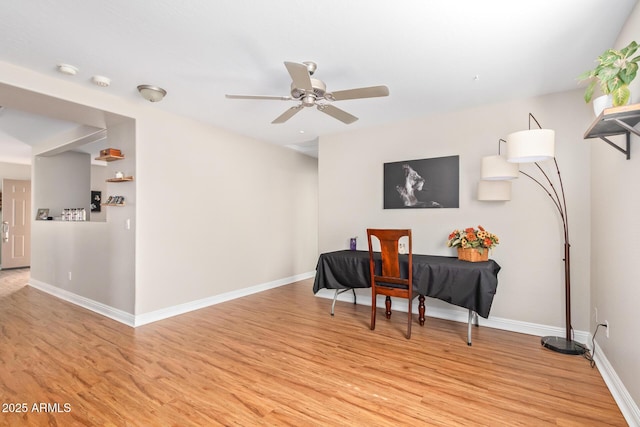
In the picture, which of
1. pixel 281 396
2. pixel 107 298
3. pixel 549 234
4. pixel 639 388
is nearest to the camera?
pixel 639 388

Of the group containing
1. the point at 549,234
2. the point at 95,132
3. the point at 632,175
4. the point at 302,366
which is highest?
the point at 95,132

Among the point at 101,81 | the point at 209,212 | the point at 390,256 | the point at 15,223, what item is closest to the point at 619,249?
the point at 390,256

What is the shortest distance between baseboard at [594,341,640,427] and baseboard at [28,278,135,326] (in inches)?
166

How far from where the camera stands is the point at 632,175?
1.86 meters

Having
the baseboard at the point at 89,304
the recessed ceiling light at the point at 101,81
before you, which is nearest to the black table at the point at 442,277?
the baseboard at the point at 89,304

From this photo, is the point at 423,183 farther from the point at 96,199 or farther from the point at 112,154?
the point at 96,199

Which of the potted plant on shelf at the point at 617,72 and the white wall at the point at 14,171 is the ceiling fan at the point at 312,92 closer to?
the potted plant on shelf at the point at 617,72

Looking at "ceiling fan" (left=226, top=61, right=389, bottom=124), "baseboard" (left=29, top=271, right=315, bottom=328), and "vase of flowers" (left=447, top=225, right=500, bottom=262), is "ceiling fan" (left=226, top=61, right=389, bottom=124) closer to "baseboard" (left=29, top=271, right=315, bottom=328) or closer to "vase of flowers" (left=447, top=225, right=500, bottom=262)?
"vase of flowers" (left=447, top=225, right=500, bottom=262)

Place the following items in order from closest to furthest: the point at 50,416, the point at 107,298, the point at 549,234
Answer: the point at 50,416, the point at 549,234, the point at 107,298

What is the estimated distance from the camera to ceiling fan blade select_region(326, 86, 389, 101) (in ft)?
7.60

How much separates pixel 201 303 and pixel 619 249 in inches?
169

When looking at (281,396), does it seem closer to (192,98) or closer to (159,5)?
(159,5)

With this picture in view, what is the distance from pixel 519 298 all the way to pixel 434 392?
1.82 metres

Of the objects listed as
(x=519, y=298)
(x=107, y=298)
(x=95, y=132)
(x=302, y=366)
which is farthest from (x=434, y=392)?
(x=95, y=132)
